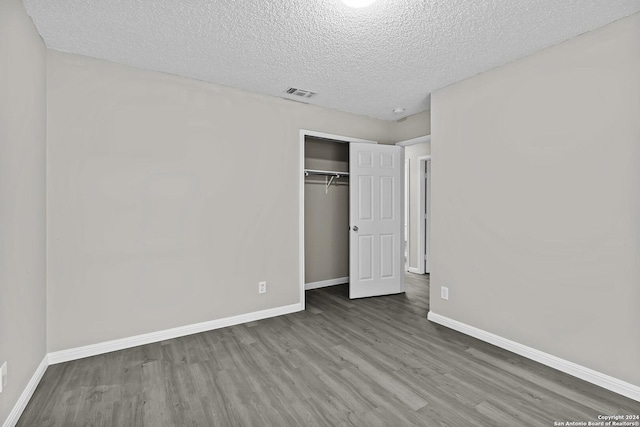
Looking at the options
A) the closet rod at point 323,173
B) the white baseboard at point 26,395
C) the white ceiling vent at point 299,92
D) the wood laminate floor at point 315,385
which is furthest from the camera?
the closet rod at point 323,173

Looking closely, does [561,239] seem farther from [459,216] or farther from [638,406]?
[638,406]

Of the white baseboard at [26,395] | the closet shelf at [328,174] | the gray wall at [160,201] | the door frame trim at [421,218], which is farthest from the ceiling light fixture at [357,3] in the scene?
the door frame trim at [421,218]

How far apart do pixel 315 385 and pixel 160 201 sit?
6.91 feet

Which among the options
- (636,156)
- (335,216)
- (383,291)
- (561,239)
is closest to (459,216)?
(561,239)

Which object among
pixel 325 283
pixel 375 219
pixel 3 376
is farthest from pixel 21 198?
pixel 325 283

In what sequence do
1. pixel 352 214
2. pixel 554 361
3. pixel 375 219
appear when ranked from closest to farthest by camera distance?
pixel 554 361 < pixel 352 214 < pixel 375 219

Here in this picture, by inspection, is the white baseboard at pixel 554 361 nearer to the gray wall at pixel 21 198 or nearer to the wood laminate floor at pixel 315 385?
the wood laminate floor at pixel 315 385

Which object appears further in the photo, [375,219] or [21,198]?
[375,219]

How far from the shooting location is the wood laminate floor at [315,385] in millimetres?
1917

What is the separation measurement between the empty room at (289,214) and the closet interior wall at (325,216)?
860 millimetres

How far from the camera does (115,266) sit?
9.20ft

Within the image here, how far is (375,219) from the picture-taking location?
14.4 feet

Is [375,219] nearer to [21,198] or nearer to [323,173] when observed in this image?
[323,173]

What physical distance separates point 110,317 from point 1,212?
1407 millimetres
